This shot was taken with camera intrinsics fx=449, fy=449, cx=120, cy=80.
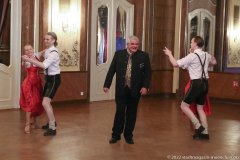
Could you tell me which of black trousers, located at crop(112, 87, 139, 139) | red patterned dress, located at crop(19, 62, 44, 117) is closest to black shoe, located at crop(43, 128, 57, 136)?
red patterned dress, located at crop(19, 62, 44, 117)

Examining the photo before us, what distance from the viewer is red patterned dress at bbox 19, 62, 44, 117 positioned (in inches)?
258

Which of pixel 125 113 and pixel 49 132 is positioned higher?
pixel 125 113

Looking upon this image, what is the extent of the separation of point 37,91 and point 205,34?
6.14 m

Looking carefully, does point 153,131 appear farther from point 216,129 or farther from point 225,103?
point 225,103

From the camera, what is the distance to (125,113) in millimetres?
5992

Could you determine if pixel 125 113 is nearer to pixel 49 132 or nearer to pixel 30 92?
pixel 49 132

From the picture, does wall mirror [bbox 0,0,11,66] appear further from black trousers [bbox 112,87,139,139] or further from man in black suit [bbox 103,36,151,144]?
black trousers [bbox 112,87,139,139]

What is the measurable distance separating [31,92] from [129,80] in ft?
5.31

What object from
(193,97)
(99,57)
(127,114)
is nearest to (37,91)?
(127,114)

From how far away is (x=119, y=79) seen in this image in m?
5.82

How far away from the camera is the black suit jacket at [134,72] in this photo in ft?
19.0

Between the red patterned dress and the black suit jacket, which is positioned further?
the red patterned dress

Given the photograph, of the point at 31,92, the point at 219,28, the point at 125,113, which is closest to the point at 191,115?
the point at 125,113

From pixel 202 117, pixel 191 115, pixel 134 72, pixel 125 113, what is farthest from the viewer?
pixel 202 117
